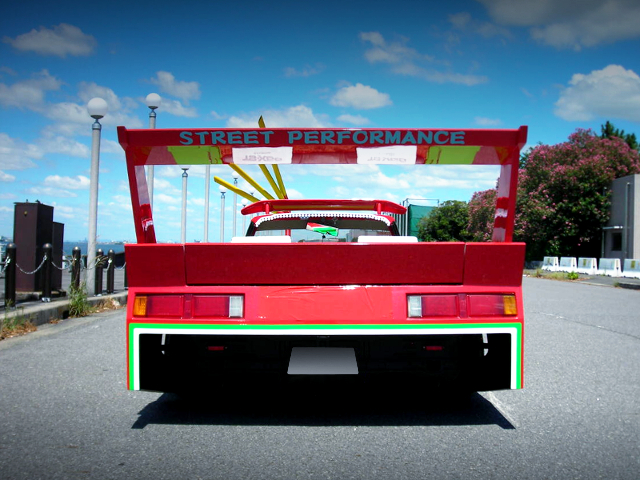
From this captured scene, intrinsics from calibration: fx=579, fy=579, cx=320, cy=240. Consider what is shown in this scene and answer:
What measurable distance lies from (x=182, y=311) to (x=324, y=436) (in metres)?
1.16

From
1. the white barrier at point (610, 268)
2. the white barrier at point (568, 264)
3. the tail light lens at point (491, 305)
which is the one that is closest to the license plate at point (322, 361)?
the tail light lens at point (491, 305)

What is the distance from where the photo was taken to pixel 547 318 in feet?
33.1

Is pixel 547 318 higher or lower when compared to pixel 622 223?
lower

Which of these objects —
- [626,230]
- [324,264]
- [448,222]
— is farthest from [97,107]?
[448,222]

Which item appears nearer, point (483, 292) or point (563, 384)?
point (483, 292)

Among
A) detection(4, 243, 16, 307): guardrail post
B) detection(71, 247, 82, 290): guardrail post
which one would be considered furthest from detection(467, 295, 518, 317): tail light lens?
detection(71, 247, 82, 290): guardrail post

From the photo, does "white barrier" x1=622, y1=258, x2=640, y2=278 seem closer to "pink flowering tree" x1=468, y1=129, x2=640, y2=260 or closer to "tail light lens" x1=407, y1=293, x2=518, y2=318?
"pink flowering tree" x1=468, y1=129, x2=640, y2=260

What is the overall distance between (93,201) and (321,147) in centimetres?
970

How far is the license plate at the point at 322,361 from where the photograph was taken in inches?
140

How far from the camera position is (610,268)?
27.4 metres

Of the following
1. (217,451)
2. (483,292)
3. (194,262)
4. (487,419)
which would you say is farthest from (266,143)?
(487,419)

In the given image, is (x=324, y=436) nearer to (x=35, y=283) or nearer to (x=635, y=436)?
(x=635, y=436)

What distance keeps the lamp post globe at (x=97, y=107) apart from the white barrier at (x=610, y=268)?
23.3 meters

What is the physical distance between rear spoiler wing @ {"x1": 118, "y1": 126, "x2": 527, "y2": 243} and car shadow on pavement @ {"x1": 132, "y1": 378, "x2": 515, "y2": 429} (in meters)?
1.27
